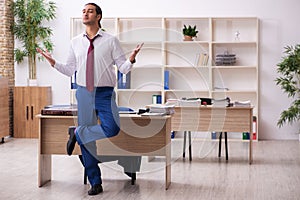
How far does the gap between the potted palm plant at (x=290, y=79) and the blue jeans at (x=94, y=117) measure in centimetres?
447

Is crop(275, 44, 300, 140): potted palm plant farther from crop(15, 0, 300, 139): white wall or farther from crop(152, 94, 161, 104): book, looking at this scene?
crop(152, 94, 161, 104): book

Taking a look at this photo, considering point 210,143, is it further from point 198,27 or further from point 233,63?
point 198,27

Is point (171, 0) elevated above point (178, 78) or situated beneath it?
elevated above

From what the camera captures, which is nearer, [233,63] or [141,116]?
[141,116]

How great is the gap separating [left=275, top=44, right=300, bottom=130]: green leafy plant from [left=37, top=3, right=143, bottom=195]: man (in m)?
4.40

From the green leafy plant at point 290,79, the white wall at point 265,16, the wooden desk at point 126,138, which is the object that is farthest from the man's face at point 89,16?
the white wall at point 265,16

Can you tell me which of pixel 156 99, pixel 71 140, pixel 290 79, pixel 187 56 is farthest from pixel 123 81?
pixel 71 140

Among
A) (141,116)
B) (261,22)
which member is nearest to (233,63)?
(261,22)

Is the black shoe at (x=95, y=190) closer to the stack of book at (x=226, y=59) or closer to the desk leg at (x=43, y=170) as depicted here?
the desk leg at (x=43, y=170)

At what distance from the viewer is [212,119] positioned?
7359 mm

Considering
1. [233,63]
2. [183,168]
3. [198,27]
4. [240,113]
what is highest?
[198,27]

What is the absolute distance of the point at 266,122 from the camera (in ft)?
32.4

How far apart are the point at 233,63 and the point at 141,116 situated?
4.49 metres

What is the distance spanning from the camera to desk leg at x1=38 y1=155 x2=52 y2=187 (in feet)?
18.7
